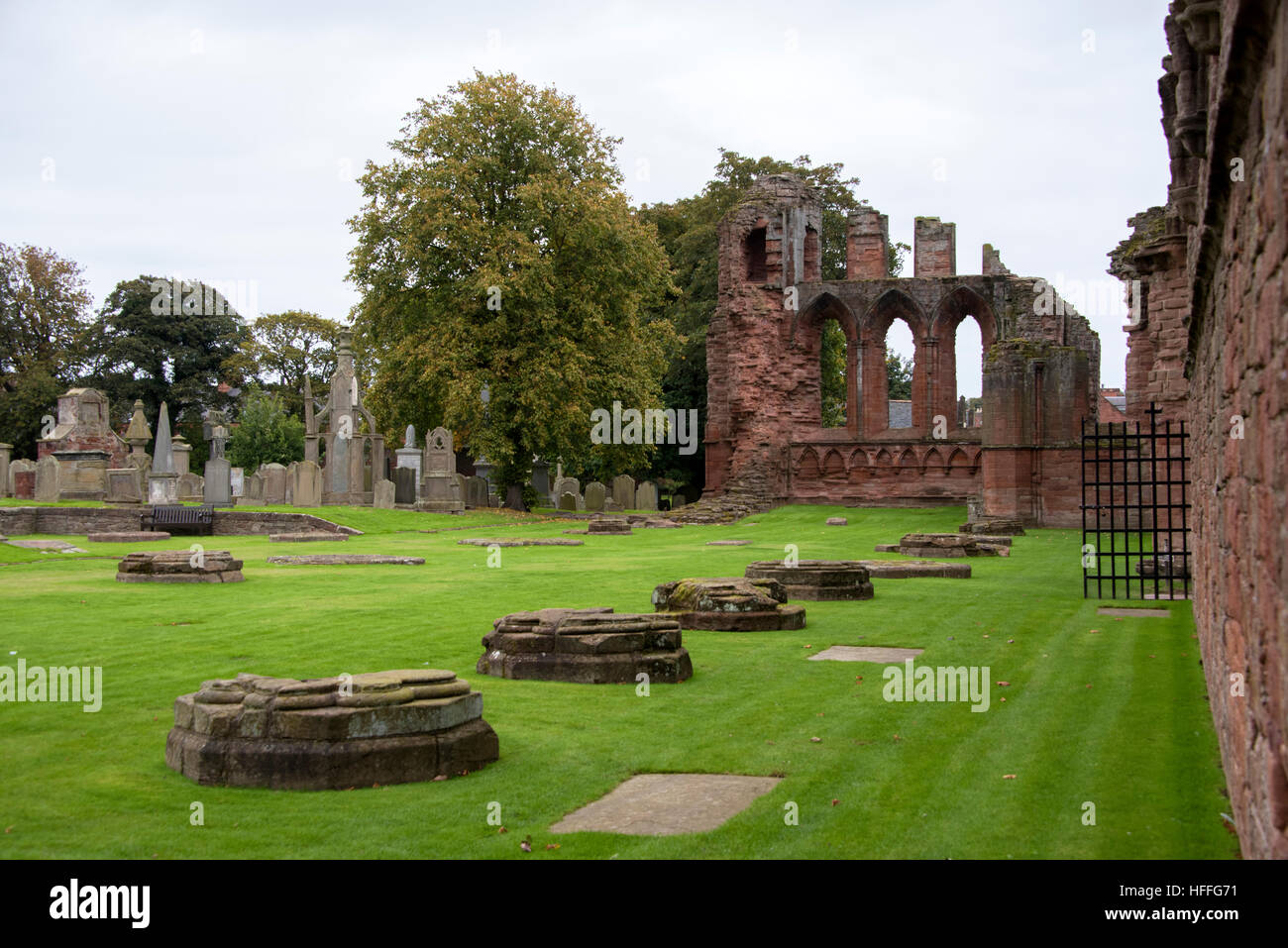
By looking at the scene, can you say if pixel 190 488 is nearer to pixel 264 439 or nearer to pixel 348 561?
pixel 264 439

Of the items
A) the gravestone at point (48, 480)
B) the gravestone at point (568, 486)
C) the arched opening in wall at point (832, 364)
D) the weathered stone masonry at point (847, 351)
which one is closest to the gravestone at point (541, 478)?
the gravestone at point (568, 486)

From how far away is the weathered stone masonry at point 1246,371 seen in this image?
2963 millimetres

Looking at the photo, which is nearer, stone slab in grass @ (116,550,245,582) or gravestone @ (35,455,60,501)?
stone slab in grass @ (116,550,245,582)

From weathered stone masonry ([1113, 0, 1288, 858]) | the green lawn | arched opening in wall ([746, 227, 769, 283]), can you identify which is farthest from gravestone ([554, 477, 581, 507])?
weathered stone masonry ([1113, 0, 1288, 858])

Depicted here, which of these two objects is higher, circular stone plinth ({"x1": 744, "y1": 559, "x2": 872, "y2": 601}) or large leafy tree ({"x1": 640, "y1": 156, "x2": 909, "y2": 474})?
large leafy tree ({"x1": 640, "y1": 156, "x2": 909, "y2": 474})

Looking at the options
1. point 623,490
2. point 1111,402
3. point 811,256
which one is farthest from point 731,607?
point 1111,402

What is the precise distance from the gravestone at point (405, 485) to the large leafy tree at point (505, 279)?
79.6 inches

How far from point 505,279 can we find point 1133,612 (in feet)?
85.0

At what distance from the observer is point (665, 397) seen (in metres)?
47.0

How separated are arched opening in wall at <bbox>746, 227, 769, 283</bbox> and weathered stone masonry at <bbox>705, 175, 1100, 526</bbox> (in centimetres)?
5

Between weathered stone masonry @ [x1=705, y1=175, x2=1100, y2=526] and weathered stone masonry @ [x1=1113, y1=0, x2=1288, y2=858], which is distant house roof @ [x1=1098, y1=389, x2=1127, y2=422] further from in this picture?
weathered stone masonry @ [x1=1113, y1=0, x2=1288, y2=858]

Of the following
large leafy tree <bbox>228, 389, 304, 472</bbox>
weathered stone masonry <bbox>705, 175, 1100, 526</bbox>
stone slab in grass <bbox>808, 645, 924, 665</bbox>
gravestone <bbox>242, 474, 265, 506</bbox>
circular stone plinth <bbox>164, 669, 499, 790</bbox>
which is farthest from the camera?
large leafy tree <bbox>228, 389, 304, 472</bbox>

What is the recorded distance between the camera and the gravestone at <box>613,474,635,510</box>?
4500 cm
